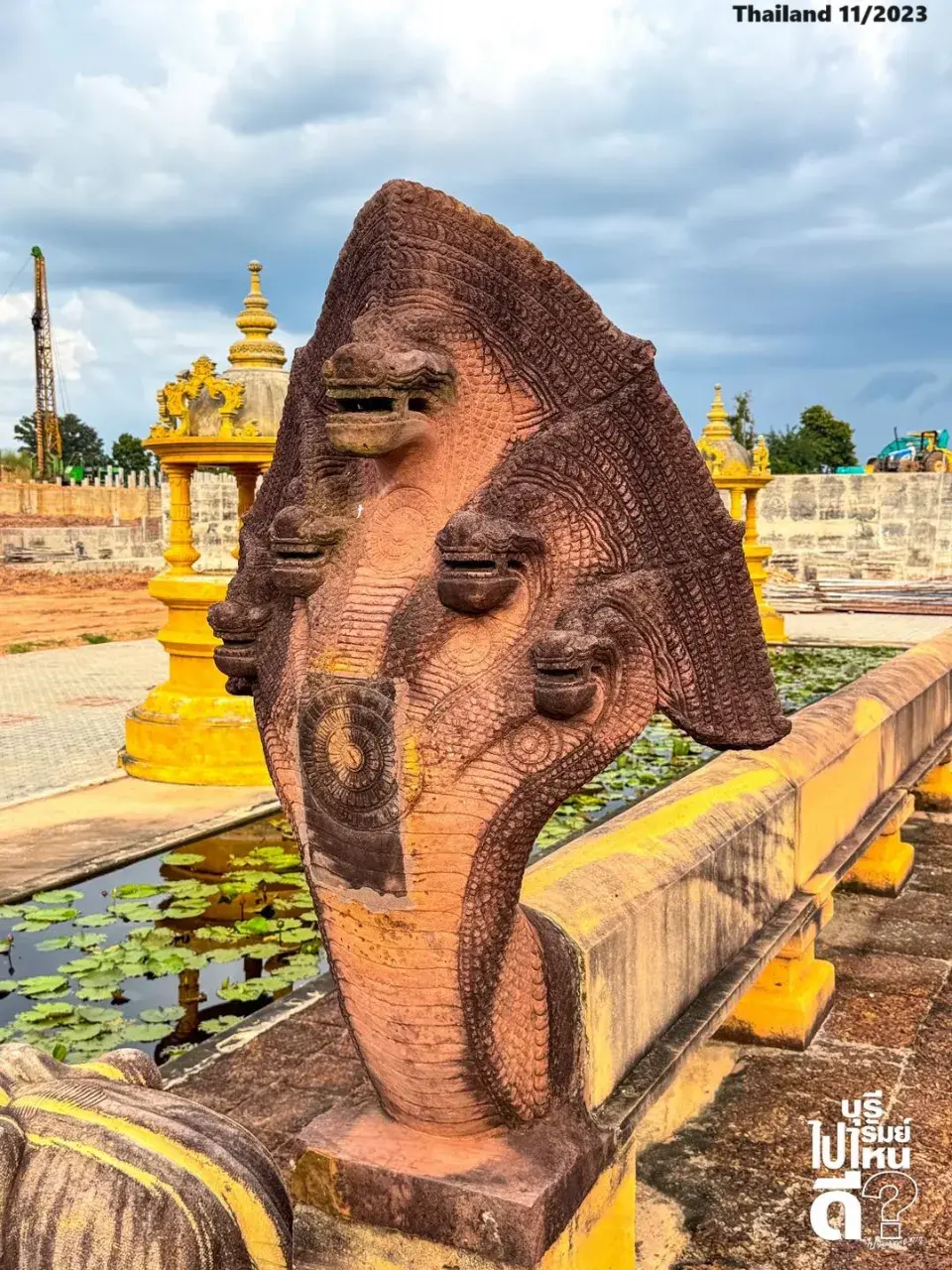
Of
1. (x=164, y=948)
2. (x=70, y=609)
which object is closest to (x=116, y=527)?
(x=70, y=609)

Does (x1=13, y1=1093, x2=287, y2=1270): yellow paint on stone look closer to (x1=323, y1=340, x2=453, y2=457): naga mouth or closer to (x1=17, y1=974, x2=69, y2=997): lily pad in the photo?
(x1=323, y1=340, x2=453, y2=457): naga mouth

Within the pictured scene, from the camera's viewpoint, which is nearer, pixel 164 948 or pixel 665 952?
pixel 665 952

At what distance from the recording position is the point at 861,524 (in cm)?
2227

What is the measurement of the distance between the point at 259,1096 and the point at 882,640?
1321cm

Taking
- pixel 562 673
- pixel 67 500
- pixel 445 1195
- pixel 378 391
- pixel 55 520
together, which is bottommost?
pixel 445 1195

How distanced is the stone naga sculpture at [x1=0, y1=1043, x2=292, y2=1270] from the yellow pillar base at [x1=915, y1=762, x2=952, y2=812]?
5177 millimetres

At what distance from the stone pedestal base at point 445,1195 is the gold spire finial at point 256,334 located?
644 centimetres

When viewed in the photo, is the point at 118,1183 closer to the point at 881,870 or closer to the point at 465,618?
the point at 465,618

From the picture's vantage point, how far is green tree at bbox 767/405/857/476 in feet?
157

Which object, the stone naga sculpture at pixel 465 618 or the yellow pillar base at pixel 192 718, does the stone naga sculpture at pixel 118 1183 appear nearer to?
the stone naga sculpture at pixel 465 618

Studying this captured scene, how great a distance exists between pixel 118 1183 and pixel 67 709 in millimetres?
9675

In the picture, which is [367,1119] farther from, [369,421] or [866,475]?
[866,475]

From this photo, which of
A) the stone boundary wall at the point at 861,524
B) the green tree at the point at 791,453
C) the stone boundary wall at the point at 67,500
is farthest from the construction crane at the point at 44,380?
the stone boundary wall at the point at 861,524

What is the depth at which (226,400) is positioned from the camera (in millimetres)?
7227
